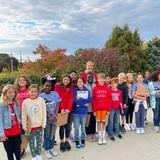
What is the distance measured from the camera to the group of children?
14.5ft

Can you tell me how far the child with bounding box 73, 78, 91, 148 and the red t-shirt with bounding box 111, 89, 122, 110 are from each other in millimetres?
796

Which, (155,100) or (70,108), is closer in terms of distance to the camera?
(70,108)

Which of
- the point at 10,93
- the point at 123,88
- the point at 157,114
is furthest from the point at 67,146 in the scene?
the point at 157,114

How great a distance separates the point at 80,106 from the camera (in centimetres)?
566

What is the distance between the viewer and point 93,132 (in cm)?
635

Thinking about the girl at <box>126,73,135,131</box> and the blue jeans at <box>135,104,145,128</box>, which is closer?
the blue jeans at <box>135,104,145,128</box>

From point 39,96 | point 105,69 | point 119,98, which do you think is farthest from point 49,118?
point 105,69

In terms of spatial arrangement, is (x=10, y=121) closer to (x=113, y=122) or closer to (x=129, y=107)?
(x=113, y=122)

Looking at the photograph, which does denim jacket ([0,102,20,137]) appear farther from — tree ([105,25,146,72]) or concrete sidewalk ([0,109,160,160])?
tree ([105,25,146,72])

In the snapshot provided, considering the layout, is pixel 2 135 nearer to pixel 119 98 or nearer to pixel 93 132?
pixel 93 132

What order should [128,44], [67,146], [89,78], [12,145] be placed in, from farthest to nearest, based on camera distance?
[128,44]
[89,78]
[67,146]
[12,145]

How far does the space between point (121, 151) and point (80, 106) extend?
1.23m

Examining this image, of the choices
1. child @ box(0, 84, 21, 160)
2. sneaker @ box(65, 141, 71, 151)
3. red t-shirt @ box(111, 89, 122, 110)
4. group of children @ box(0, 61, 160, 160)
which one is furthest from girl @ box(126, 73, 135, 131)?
child @ box(0, 84, 21, 160)

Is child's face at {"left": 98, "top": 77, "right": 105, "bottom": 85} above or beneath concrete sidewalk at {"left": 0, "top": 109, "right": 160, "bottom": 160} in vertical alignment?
above
